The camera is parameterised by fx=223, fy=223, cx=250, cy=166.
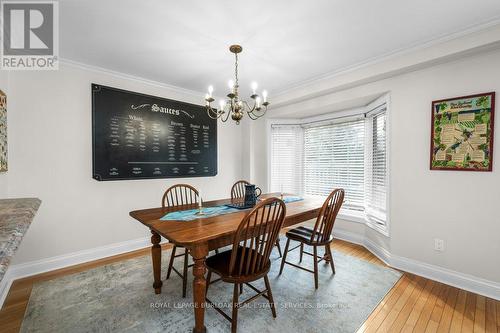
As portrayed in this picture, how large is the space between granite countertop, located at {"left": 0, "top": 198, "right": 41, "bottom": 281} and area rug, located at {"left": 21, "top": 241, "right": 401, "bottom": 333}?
0.99m

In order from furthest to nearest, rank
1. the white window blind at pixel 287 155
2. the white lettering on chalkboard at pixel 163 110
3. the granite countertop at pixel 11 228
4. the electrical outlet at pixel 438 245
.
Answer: the white window blind at pixel 287 155, the white lettering on chalkboard at pixel 163 110, the electrical outlet at pixel 438 245, the granite countertop at pixel 11 228

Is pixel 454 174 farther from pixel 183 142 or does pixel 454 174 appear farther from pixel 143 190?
pixel 143 190

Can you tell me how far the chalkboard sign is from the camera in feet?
9.14

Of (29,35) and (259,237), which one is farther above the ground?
(29,35)

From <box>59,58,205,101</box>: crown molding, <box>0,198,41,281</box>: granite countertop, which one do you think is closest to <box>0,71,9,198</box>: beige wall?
<box>59,58,205,101</box>: crown molding

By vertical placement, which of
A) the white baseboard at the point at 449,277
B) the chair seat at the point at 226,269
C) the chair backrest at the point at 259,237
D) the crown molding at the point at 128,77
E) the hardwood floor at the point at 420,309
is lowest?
the hardwood floor at the point at 420,309

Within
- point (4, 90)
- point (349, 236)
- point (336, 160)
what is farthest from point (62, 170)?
point (349, 236)

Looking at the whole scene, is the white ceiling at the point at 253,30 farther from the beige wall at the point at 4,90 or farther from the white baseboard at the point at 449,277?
the white baseboard at the point at 449,277

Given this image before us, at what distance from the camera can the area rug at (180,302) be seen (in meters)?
1.68

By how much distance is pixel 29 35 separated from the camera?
6.61 ft

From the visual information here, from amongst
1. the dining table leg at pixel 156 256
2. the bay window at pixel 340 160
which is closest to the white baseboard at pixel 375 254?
the bay window at pixel 340 160

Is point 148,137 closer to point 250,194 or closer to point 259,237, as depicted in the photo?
point 250,194

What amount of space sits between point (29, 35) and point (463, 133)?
4.13 m

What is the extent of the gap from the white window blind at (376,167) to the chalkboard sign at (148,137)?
8.03 feet
